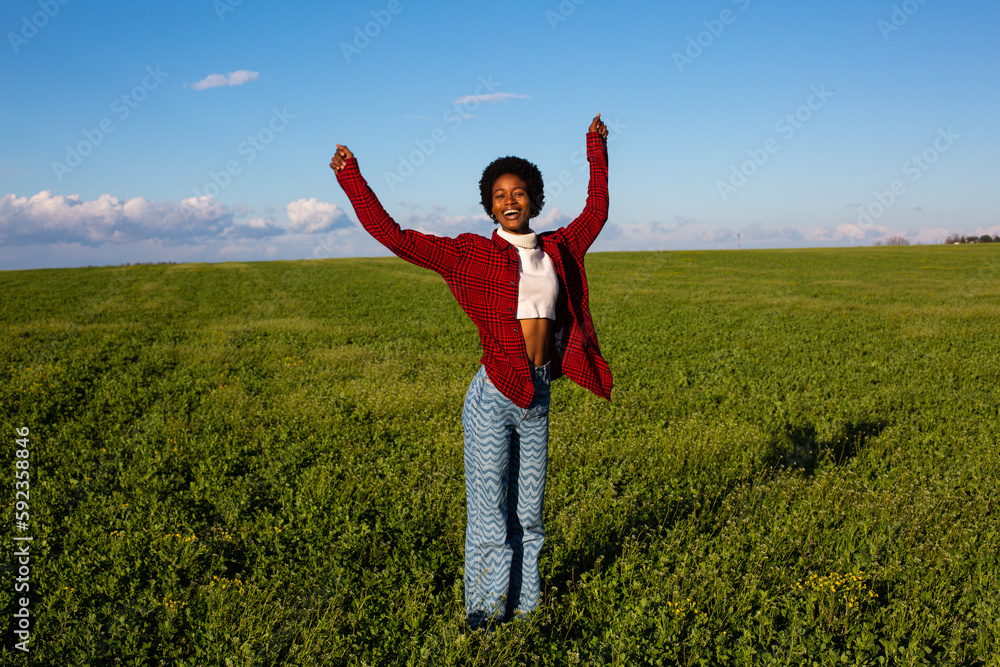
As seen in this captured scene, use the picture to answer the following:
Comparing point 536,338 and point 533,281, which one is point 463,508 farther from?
point 533,281

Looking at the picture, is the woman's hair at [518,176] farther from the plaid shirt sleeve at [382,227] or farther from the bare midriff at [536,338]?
the bare midriff at [536,338]

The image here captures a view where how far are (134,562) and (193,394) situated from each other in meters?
5.65

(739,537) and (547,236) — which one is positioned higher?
(547,236)

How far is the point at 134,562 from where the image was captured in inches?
186

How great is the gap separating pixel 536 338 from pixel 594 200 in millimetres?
1159

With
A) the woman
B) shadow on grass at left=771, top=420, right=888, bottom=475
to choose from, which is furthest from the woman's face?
shadow on grass at left=771, top=420, right=888, bottom=475

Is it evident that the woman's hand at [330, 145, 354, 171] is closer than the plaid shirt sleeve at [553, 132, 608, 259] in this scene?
Yes

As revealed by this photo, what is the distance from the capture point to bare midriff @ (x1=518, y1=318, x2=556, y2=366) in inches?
130

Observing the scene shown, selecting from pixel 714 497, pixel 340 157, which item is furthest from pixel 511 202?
pixel 714 497

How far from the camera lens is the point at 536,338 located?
3320 mm

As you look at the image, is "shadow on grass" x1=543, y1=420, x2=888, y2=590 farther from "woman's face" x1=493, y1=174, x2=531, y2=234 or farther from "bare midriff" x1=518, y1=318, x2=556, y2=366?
"woman's face" x1=493, y1=174, x2=531, y2=234

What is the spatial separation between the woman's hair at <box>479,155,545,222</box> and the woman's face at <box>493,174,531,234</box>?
0.16 feet

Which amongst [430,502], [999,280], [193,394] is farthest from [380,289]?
[999,280]

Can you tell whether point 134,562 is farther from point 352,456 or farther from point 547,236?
point 547,236
